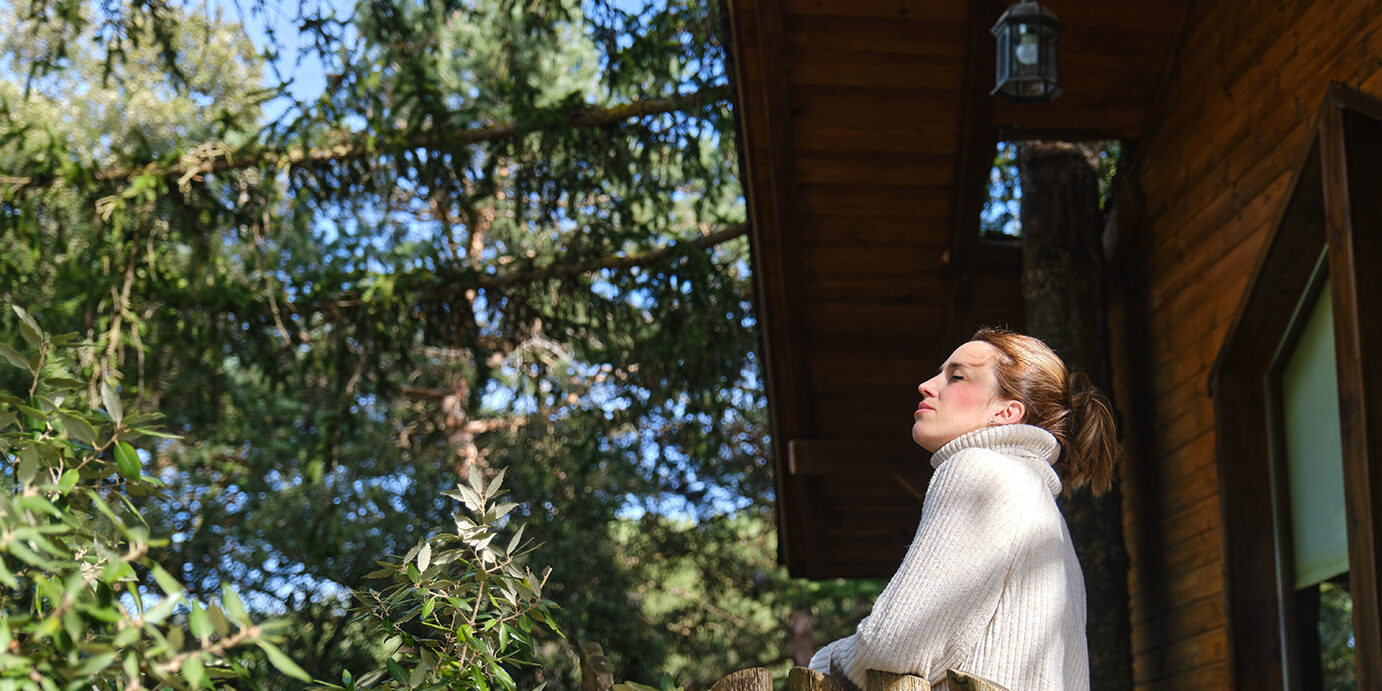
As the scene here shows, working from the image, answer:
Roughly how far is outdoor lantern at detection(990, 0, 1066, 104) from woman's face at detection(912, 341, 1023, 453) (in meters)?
2.99

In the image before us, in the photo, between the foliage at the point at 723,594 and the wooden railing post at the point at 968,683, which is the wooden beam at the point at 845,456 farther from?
the foliage at the point at 723,594

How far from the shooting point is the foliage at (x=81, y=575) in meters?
1.37

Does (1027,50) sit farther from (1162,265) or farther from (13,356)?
(13,356)

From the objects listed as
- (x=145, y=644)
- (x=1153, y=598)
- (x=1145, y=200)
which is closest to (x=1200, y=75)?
(x=1145, y=200)

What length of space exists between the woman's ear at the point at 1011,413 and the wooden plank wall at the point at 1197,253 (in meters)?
2.79

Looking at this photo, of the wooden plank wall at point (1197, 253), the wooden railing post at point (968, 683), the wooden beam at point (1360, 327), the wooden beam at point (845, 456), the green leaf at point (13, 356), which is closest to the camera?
the green leaf at point (13, 356)

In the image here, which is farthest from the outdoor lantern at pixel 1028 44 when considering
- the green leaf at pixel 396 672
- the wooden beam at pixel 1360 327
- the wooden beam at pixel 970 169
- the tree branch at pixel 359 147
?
the tree branch at pixel 359 147

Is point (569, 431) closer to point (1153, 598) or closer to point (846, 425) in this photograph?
point (846, 425)

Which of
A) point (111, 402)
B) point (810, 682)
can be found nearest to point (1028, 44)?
point (810, 682)

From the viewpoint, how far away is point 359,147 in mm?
11109

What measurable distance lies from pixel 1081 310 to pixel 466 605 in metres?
5.11

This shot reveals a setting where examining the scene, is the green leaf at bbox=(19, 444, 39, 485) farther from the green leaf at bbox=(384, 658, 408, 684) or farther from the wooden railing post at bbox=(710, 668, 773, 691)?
the wooden railing post at bbox=(710, 668, 773, 691)

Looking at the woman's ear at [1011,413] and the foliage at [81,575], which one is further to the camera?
the woman's ear at [1011,413]

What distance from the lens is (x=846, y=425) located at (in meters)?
7.50
